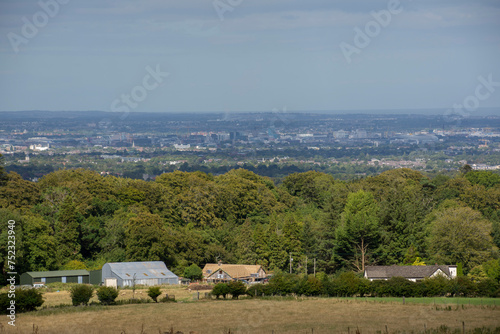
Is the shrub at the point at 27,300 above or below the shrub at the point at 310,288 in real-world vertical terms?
above

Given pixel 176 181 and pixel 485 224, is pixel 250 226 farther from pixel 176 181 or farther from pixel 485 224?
pixel 485 224

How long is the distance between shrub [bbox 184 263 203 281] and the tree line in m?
1.21

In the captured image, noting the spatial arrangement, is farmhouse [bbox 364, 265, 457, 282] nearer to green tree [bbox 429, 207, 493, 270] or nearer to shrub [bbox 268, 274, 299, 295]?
green tree [bbox 429, 207, 493, 270]

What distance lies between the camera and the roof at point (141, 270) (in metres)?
61.2

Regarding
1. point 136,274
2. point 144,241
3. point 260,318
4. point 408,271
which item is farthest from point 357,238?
point 260,318

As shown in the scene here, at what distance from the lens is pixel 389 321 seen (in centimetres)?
3772

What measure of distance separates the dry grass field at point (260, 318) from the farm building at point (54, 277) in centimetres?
1736

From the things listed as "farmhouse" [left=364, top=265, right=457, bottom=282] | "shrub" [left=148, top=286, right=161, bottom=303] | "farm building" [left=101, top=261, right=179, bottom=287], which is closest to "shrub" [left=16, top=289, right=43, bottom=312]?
"shrub" [left=148, top=286, right=161, bottom=303]

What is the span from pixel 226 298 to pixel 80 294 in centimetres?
975

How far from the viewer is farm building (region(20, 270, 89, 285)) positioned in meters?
58.6

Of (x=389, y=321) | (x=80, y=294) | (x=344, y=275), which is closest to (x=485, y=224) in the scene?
(x=344, y=275)

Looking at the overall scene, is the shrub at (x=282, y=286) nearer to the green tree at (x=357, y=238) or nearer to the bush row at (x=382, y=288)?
the bush row at (x=382, y=288)

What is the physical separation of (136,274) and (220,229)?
20746mm

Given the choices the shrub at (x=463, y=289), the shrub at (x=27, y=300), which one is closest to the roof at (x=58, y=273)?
the shrub at (x=27, y=300)
